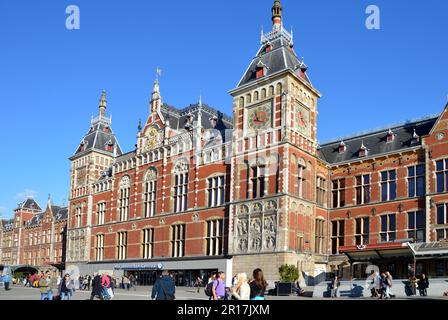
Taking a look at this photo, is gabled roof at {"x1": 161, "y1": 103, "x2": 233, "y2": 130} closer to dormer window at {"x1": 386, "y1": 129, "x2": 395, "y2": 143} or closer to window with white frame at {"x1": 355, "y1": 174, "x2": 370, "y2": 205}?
window with white frame at {"x1": 355, "y1": 174, "x2": 370, "y2": 205}

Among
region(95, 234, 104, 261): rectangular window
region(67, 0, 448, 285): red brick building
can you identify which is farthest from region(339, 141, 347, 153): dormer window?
region(95, 234, 104, 261): rectangular window

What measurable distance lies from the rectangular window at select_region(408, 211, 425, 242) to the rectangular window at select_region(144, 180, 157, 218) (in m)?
24.1

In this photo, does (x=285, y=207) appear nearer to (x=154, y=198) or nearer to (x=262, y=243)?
(x=262, y=243)

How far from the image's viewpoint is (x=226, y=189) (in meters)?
43.6

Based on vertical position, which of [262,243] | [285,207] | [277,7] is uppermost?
[277,7]

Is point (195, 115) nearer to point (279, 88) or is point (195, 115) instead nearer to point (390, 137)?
point (279, 88)

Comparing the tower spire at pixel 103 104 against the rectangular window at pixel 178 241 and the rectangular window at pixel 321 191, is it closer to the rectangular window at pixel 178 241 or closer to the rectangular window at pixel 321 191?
the rectangular window at pixel 178 241

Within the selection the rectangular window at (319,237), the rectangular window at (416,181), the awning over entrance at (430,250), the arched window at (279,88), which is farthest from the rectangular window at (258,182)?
the awning over entrance at (430,250)

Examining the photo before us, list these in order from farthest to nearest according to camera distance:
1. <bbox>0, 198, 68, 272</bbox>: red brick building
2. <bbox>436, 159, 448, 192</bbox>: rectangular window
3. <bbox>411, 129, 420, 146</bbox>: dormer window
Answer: <bbox>0, 198, 68, 272</bbox>: red brick building → <bbox>411, 129, 420, 146</bbox>: dormer window → <bbox>436, 159, 448, 192</bbox>: rectangular window

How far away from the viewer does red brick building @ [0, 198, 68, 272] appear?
3100 inches

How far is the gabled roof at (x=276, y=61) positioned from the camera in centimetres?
4153

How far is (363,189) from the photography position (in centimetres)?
4144
